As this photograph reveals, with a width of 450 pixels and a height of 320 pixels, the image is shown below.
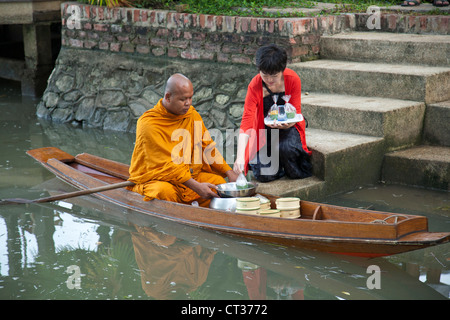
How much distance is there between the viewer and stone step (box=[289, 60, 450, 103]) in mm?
6215

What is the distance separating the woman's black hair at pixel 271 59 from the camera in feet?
16.2

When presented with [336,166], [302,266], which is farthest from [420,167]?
[302,266]

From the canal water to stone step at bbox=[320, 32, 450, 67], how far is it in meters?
1.70

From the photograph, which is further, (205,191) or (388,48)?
(388,48)

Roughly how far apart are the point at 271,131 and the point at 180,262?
1.67m

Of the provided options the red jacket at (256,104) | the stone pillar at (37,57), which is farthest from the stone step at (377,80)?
the stone pillar at (37,57)

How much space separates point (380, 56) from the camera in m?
6.95

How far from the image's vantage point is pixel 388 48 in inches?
271

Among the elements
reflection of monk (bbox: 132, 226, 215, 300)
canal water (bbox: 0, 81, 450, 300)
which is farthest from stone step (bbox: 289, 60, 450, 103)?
reflection of monk (bbox: 132, 226, 215, 300)

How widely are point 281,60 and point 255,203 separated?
1213 millimetres

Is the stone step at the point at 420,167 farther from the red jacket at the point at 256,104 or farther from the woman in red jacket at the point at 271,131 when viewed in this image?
the red jacket at the point at 256,104

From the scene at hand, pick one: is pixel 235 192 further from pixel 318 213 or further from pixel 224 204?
pixel 318 213

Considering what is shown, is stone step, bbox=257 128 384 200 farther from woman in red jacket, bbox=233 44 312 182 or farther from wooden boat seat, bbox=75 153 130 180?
wooden boat seat, bbox=75 153 130 180
